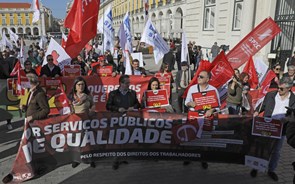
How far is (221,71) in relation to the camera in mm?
6660

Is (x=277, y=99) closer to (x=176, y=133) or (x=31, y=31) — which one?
(x=176, y=133)

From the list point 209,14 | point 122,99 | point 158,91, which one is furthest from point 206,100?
point 209,14

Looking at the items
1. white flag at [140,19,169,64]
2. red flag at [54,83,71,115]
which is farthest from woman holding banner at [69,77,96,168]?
white flag at [140,19,169,64]

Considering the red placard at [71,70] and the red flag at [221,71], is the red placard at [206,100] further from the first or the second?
the red placard at [71,70]

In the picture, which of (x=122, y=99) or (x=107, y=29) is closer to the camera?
(x=122, y=99)

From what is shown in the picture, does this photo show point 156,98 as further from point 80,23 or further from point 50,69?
point 50,69

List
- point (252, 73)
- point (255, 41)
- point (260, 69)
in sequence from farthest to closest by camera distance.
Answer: point (260, 69)
point (252, 73)
point (255, 41)

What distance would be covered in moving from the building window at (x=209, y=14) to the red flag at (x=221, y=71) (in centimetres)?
1392

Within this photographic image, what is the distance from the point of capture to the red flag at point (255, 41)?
6.45 metres

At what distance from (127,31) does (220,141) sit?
773cm

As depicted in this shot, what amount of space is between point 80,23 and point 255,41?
3912mm

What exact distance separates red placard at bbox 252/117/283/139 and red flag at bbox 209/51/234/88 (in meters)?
2.44

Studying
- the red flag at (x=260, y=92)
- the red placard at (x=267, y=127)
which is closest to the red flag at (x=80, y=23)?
the red placard at (x=267, y=127)

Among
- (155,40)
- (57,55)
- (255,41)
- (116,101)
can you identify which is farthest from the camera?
(155,40)
